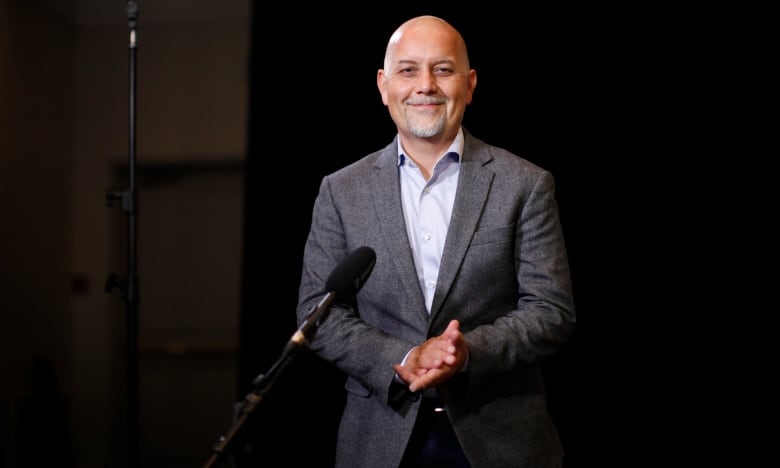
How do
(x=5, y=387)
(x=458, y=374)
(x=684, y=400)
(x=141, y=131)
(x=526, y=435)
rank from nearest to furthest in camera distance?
(x=458, y=374)
(x=526, y=435)
(x=684, y=400)
(x=5, y=387)
(x=141, y=131)

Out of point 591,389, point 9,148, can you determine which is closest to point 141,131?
point 9,148

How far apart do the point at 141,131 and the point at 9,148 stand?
2.79ft

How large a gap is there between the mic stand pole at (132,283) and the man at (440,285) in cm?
76

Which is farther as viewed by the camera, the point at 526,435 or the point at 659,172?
the point at 659,172

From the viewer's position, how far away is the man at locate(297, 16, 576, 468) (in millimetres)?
1706

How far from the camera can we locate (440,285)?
1739 millimetres

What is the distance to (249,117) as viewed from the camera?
3.29 m

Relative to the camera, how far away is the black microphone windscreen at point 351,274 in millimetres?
1451

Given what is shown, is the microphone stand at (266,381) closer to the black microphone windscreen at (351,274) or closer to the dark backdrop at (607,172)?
the black microphone windscreen at (351,274)

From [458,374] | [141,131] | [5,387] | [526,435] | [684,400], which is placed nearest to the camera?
[458,374]

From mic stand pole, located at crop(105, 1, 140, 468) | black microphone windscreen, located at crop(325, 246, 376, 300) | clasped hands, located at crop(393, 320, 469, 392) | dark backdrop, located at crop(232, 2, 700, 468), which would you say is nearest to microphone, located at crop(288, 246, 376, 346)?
black microphone windscreen, located at crop(325, 246, 376, 300)

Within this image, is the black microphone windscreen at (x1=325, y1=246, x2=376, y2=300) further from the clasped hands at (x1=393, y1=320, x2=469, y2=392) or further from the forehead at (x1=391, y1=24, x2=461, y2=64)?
the forehead at (x1=391, y1=24, x2=461, y2=64)

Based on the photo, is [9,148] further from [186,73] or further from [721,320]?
[721,320]

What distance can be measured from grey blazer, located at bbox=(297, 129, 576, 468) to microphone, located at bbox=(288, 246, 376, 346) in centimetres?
27
